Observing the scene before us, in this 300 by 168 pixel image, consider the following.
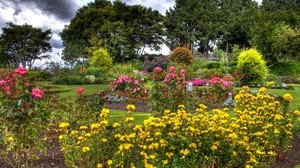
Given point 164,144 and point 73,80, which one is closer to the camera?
point 164,144

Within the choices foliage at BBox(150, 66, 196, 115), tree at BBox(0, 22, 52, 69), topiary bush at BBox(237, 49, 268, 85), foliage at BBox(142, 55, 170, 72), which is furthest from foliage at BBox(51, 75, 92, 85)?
tree at BBox(0, 22, 52, 69)

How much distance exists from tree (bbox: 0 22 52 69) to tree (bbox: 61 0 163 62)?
3.25m

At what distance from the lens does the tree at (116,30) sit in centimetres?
4425

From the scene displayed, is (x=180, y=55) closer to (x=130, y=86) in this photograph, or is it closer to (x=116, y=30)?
(x=130, y=86)

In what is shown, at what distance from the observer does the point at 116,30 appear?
45.5 metres

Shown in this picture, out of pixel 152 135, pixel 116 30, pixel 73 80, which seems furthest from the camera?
pixel 116 30

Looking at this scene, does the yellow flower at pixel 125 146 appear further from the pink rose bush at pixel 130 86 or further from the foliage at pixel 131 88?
the pink rose bush at pixel 130 86

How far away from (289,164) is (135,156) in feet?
8.97

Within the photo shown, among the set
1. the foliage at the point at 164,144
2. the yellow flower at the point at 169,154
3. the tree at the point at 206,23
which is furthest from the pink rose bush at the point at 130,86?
the tree at the point at 206,23

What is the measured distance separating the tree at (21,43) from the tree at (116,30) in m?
3.25

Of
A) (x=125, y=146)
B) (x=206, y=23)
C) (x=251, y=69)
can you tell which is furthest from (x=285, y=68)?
(x=125, y=146)

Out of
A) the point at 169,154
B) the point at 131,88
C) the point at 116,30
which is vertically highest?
the point at 116,30

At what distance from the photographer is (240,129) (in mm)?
6391

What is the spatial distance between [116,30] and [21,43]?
11263 millimetres
